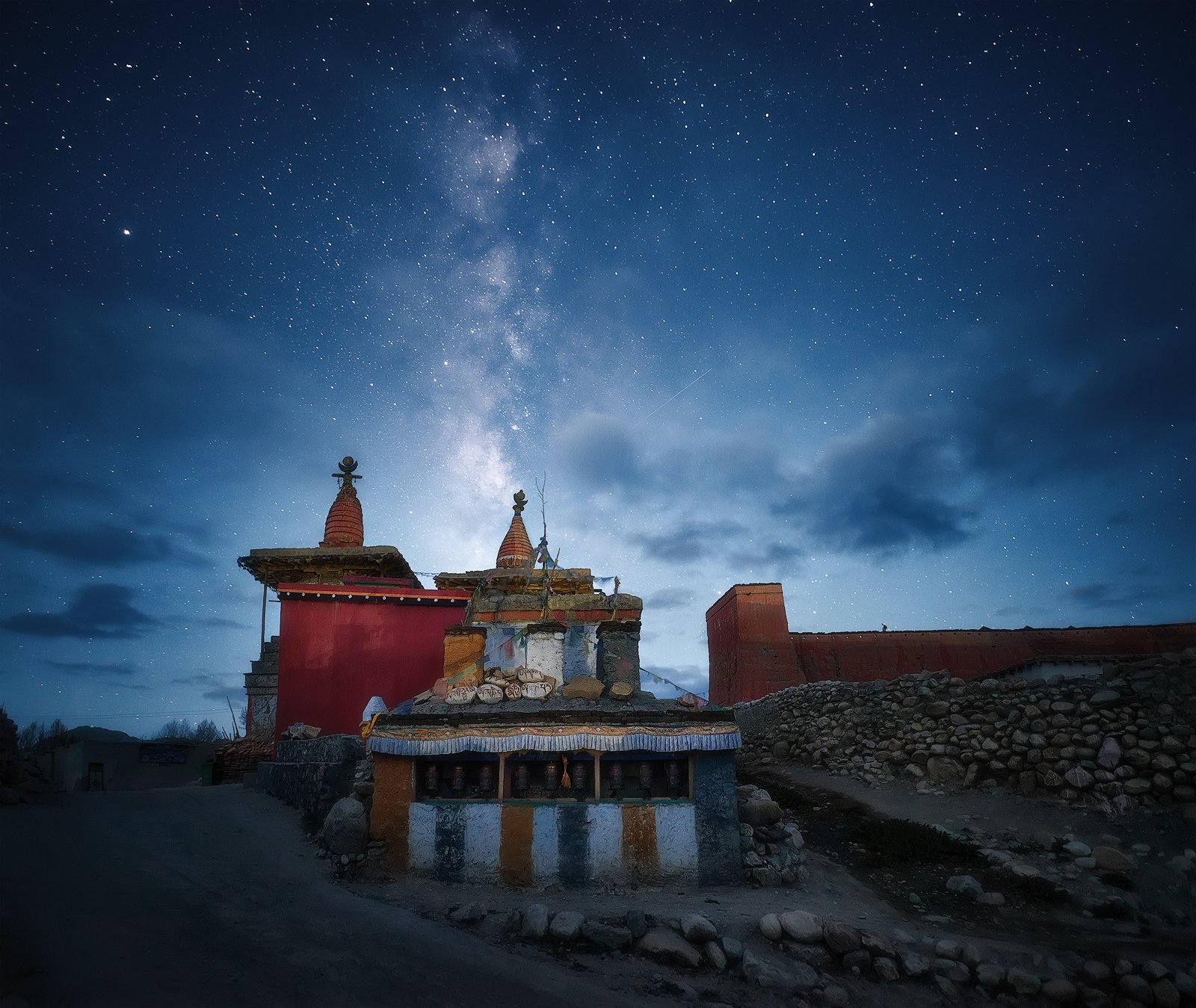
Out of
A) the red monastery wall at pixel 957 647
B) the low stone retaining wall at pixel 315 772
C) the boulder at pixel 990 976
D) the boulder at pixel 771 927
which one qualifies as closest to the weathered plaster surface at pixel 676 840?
the boulder at pixel 771 927

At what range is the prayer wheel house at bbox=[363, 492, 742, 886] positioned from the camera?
1018 cm

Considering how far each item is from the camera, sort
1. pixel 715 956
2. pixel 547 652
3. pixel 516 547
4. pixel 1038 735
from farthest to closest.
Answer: pixel 516 547, pixel 547 652, pixel 1038 735, pixel 715 956

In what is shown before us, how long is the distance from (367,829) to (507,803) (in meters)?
2.63

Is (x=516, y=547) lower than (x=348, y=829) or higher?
higher

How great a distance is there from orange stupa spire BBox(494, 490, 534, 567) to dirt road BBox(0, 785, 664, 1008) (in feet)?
52.3

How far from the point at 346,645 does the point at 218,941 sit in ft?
46.3

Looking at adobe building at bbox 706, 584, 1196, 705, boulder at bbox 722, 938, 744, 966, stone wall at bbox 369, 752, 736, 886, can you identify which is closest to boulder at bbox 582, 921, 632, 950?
boulder at bbox 722, 938, 744, 966

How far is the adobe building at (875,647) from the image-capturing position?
22.4 meters

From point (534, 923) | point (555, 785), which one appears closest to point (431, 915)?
point (534, 923)

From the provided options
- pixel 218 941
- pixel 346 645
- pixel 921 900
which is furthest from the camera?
pixel 346 645

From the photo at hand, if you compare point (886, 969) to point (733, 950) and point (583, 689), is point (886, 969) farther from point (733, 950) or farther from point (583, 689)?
point (583, 689)

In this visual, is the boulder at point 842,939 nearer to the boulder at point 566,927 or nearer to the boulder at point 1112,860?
the boulder at point 566,927

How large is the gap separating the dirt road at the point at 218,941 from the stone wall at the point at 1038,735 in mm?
10619

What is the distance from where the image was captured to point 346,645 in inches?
816
